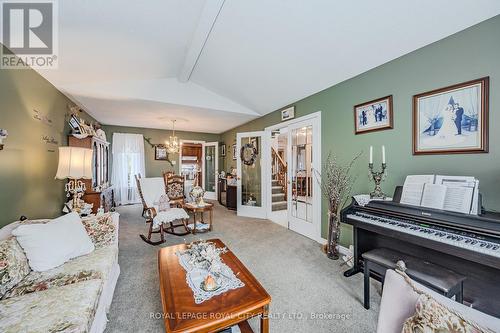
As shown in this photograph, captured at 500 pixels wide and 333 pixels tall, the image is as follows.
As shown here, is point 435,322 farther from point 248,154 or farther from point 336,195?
point 248,154

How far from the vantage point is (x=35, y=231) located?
5.37 feet

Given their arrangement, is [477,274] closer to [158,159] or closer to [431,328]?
[431,328]

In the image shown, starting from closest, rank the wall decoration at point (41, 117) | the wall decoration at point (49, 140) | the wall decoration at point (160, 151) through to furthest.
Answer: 1. the wall decoration at point (41, 117)
2. the wall decoration at point (49, 140)
3. the wall decoration at point (160, 151)

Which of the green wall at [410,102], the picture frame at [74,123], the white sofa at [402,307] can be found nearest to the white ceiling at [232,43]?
the green wall at [410,102]

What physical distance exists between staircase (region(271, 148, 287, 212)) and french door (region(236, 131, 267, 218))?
21.1 inches

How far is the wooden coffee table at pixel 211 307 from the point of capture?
1.10 meters

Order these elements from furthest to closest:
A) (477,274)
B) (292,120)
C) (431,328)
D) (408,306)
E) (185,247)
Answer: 1. (292,120)
2. (185,247)
3. (477,274)
4. (408,306)
5. (431,328)

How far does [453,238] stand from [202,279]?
1.83 metres

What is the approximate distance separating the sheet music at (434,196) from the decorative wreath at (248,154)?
11.7 feet

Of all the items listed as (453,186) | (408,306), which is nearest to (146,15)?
(408,306)

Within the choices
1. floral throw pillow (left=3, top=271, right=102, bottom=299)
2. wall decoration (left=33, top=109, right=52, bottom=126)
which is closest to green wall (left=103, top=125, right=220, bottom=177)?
wall decoration (left=33, top=109, right=52, bottom=126)

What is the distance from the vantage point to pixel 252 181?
5.14m

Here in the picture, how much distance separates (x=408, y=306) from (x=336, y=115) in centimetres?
272

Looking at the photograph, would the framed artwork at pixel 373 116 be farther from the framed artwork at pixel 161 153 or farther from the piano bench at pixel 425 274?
the framed artwork at pixel 161 153
